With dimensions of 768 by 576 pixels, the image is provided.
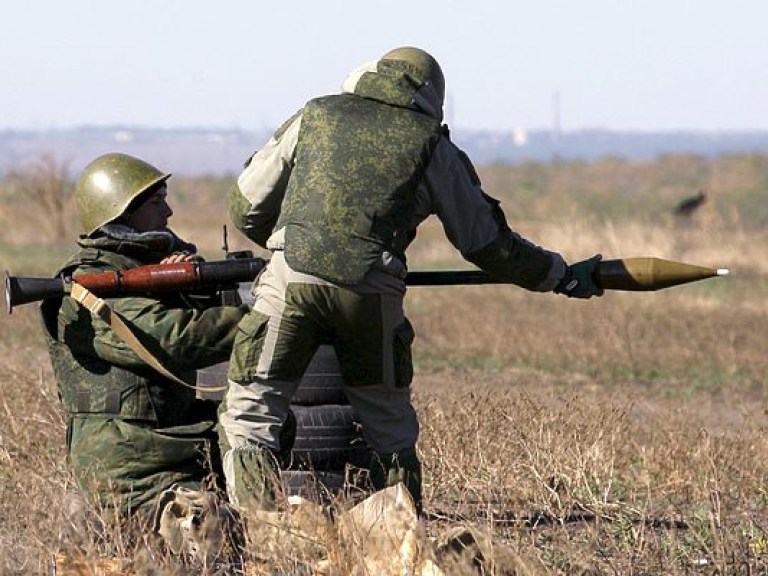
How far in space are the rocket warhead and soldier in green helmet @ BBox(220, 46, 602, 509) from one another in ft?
1.23

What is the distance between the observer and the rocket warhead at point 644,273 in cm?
647

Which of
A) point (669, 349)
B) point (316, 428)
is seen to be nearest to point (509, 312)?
point (669, 349)

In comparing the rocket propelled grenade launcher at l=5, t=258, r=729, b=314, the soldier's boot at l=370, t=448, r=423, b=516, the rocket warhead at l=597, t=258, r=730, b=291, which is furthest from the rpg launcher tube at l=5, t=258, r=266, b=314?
the rocket warhead at l=597, t=258, r=730, b=291

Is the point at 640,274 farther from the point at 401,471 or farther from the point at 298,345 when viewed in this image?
the point at 298,345

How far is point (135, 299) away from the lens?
6.26m

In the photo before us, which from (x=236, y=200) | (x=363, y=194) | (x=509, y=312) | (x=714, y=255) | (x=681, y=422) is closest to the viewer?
(x=363, y=194)

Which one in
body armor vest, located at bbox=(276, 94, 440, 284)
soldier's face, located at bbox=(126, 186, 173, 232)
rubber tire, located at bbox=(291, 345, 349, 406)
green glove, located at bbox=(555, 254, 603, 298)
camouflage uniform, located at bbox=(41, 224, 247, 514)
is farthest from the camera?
rubber tire, located at bbox=(291, 345, 349, 406)

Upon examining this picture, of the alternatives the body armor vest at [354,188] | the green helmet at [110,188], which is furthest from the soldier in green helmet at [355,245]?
the green helmet at [110,188]

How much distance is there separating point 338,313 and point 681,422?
12.7 feet

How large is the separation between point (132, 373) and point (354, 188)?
3.62ft

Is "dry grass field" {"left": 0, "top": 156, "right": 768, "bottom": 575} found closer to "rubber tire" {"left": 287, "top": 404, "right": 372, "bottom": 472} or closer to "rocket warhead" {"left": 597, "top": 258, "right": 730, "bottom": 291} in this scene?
"rubber tire" {"left": 287, "top": 404, "right": 372, "bottom": 472}

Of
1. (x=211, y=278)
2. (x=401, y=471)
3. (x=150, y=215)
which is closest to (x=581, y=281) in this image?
(x=401, y=471)

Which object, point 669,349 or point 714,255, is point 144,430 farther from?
point 714,255

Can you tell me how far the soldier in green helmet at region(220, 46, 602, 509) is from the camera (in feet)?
19.4
